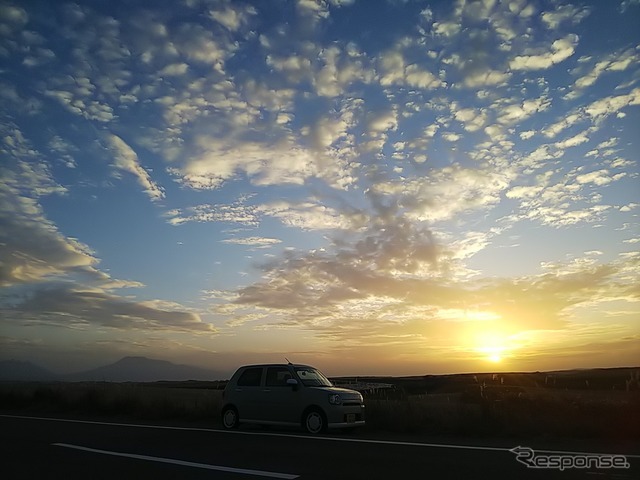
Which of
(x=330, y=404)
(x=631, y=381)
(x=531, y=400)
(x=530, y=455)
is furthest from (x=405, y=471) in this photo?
(x=631, y=381)

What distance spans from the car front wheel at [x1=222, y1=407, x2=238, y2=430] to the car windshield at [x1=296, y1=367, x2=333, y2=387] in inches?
92.6

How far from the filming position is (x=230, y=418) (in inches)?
614

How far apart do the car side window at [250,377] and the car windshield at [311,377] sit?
1261 millimetres

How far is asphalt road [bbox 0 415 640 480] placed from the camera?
861 centimetres

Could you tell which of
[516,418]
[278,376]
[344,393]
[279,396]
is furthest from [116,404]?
[516,418]

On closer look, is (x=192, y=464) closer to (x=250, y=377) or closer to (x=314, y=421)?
(x=314, y=421)

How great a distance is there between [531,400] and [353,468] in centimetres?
953

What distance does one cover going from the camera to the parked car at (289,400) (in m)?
13.8

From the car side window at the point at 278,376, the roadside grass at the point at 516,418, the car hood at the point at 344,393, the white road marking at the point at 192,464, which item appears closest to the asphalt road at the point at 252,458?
the white road marking at the point at 192,464

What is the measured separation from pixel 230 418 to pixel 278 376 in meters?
2.05

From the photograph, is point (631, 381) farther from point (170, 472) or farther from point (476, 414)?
point (170, 472)

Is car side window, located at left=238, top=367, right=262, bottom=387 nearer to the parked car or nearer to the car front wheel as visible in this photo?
the parked car

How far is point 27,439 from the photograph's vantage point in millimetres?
13727

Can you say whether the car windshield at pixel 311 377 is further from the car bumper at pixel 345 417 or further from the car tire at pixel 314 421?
the car bumper at pixel 345 417
